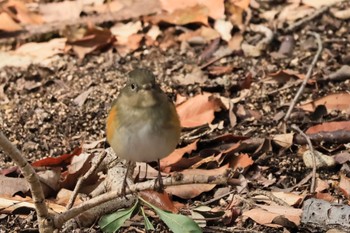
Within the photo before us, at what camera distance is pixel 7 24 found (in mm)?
7672

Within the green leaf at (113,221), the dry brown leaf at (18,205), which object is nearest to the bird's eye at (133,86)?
the green leaf at (113,221)

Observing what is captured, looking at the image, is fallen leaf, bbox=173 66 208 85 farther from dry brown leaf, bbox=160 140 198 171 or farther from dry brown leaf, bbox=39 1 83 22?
dry brown leaf, bbox=39 1 83 22

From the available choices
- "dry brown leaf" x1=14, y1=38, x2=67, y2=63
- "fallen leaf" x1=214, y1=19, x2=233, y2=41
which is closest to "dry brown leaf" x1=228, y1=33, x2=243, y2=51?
"fallen leaf" x1=214, y1=19, x2=233, y2=41

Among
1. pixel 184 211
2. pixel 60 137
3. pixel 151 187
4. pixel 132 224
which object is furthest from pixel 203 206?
pixel 60 137

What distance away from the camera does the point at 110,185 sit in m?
5.00

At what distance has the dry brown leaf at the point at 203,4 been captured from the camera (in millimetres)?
7547

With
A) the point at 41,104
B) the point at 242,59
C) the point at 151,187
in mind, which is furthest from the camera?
the point at 242,59

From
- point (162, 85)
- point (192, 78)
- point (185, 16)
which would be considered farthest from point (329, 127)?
point (185, 16)

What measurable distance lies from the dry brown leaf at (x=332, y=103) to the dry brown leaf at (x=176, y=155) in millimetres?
1009

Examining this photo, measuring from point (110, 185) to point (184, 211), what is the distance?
19.3 inches

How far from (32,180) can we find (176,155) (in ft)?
5.80

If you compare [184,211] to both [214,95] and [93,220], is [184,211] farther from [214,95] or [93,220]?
[214,95]

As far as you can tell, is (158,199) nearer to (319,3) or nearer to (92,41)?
(92,41)

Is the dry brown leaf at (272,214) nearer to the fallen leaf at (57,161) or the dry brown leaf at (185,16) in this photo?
the fallen leaf at (57,161)
